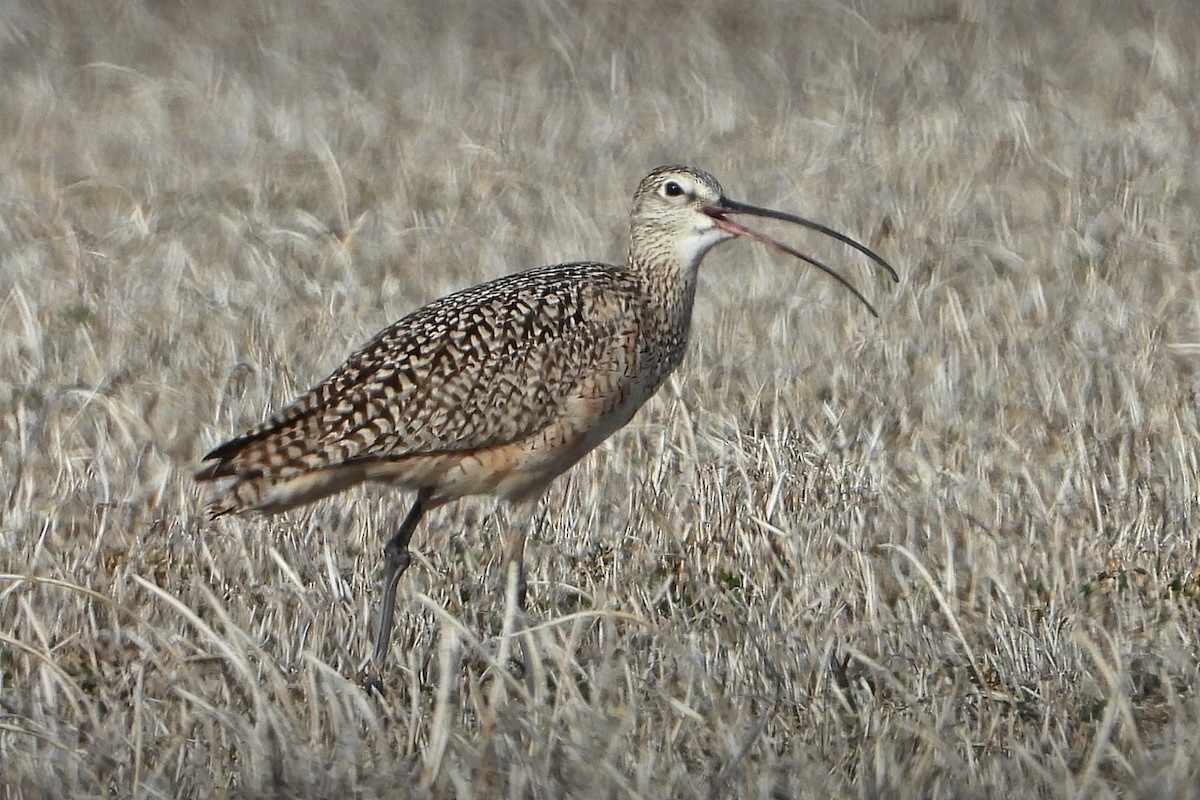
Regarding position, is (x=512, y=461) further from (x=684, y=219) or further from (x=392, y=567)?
(x=684, y=219)

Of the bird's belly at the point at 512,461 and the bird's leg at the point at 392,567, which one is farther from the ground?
the bird's belly at the point at 512,461

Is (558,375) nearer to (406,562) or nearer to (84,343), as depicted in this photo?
(406,562)

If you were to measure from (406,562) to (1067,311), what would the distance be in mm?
3453

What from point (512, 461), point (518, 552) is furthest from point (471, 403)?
point (518, 552)

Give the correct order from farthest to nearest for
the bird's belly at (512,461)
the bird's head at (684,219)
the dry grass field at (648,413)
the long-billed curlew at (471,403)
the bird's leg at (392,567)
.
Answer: the bird's head at (684,219), the bird's belly at (512,461), the long-billed curlew at (471,403), the bird's leg at (392,567), the dry grass field at (648,413)

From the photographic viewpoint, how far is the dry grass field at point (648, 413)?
4043 mm

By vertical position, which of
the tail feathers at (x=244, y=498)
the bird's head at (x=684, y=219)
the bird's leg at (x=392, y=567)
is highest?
the bird's head at (x=684, y=219)

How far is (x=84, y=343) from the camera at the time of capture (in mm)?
7578

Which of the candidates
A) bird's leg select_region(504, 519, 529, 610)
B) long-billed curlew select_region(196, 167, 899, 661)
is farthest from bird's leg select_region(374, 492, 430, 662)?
bird's leg select_region(504, 519, 529, 610)

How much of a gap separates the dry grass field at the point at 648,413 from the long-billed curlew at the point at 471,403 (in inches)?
12.1

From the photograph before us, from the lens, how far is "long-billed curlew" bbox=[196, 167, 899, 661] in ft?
16.7

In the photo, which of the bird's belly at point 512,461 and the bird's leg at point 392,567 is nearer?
the bird's leg at point 392,567

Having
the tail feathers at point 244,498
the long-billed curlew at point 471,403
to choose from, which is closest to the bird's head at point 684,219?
the long-billed curlew at point 471,403

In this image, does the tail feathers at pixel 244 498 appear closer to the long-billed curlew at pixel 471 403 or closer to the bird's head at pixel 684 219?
the long-billed curlew at pixel 471 403
